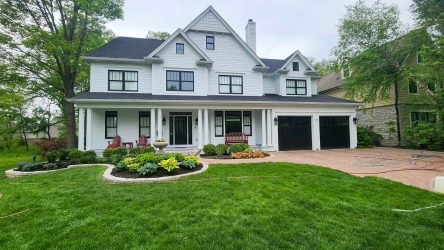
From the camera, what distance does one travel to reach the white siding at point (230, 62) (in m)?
15.3

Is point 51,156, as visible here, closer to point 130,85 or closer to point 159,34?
point 130,85

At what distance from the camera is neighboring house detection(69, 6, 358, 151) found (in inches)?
527

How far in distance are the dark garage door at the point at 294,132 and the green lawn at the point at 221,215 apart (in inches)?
345

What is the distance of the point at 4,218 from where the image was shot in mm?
3861

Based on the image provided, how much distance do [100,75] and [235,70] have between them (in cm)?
890

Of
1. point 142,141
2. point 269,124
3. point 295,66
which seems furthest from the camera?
point 295,66

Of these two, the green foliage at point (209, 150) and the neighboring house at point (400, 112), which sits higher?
the neighboring house at point (400, 112)

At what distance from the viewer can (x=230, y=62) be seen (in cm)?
1571

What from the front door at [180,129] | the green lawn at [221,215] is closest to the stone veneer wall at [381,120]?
the green lawn at [221,215]

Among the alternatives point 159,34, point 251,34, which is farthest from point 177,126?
point 159,34

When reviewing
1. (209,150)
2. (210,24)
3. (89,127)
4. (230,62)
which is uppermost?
(210,24)

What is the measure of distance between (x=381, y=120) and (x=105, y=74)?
21286 mm

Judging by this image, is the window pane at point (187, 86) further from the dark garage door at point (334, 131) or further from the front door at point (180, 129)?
the dark garage door at point (334, 131)

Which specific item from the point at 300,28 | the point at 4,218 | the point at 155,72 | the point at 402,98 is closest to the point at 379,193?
the point at 4,218
